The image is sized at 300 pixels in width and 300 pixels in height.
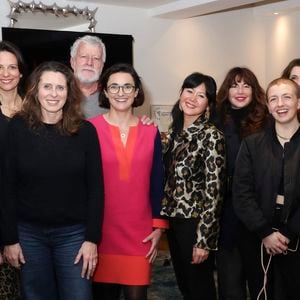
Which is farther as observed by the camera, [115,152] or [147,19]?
[147,19]

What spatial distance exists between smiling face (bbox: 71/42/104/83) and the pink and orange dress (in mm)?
613

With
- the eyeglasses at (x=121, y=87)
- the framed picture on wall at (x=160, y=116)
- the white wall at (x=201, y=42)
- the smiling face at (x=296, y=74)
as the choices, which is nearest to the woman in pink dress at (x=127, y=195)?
the eyeglasses at (x=121, y=87)

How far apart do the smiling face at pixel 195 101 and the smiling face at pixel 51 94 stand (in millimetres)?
700

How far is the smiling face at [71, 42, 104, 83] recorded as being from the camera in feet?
9.47

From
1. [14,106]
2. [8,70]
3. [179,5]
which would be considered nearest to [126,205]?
[14,106]

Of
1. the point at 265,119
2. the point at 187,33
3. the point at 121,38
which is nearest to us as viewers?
the point at 265,119

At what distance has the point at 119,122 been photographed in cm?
236

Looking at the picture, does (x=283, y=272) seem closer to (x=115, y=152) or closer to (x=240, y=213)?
(x=240, y=213)

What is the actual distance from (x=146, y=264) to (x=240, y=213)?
1.74 feet

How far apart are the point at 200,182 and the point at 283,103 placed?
556 mm

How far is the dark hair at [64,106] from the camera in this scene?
2.04 m

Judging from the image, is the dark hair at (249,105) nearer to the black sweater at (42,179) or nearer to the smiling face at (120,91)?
the smiling face at (120,91)

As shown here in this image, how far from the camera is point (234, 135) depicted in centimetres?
267

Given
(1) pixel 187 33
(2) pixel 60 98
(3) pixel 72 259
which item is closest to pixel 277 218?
(3) pixel 72 259
